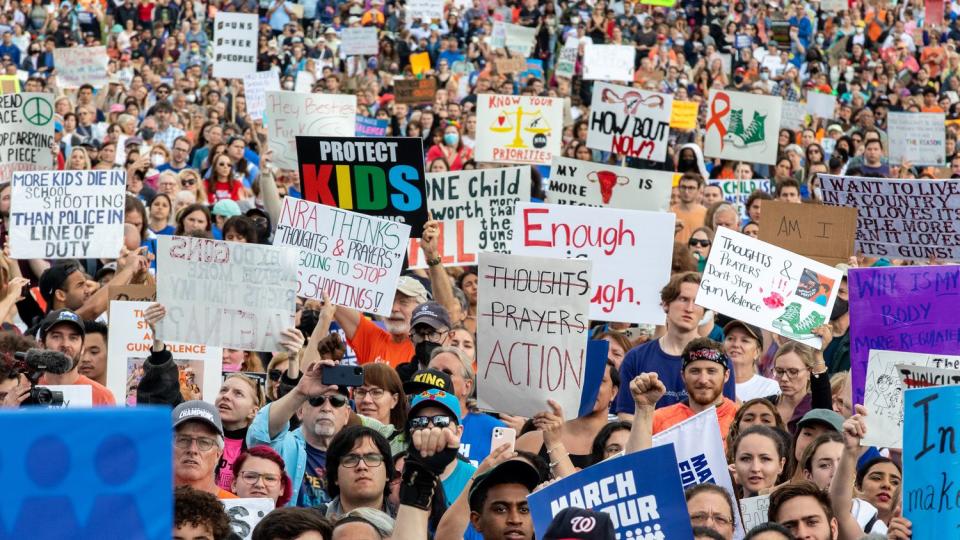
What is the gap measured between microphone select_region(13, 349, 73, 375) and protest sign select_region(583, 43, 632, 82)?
1834cm

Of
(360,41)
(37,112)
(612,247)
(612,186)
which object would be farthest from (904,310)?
(360,41)

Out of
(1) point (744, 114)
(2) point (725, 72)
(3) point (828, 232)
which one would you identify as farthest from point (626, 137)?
(2) point (725, 72)

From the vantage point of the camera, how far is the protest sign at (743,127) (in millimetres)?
16781

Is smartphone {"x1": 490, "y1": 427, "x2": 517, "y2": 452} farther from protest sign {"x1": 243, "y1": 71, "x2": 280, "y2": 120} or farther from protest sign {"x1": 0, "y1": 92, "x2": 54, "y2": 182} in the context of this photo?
protest sign {"x1": 243, "y1": 71, "x2": 280, "y2": 120}

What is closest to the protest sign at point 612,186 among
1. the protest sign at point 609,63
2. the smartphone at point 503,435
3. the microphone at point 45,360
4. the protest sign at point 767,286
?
the protest sign at point 767,286

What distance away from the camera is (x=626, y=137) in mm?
15133

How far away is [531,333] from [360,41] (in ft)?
65.1

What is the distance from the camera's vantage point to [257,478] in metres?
6.43

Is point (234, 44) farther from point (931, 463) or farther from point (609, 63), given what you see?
point (931, 463)

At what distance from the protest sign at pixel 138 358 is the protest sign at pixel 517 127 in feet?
25.7

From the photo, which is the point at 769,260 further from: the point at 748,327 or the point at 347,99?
the point at 347,99

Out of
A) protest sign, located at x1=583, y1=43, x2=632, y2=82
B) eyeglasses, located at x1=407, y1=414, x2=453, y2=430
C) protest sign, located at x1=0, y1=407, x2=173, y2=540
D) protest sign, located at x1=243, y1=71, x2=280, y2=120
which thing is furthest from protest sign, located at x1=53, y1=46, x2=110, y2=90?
protest sign, located at x1=0, y1=407, x2=173, y2=540

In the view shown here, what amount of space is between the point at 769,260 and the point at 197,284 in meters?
3.07

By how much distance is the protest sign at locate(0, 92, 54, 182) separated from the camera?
1276 centimetres
